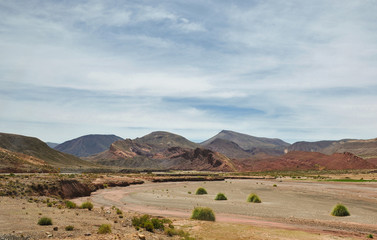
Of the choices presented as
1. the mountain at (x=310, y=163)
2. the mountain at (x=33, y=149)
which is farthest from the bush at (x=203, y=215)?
the mountain at (x=310, y=163)

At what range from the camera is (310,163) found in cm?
16425

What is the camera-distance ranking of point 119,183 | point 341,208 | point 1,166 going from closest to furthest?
point 341,208 < point 119,183 < point 1,166

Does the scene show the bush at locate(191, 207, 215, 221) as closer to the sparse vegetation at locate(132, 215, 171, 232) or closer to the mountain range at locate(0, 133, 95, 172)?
the sparse vegetation at locate(132, 215, 171, 232)

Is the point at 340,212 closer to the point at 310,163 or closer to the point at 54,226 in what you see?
the point at 54,226

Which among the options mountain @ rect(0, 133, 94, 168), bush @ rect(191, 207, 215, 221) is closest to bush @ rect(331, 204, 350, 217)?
bush @ rect(191, 207, 215, 221)

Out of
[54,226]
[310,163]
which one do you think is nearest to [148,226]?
[54,226]

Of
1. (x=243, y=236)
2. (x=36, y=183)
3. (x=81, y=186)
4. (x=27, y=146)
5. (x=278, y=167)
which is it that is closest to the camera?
(x=243, y=236)

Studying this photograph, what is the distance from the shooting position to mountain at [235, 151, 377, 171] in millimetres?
147900

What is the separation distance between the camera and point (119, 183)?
60.8 metres

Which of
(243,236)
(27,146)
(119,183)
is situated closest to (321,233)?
(243,236)

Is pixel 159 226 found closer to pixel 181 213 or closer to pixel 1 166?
pixel 181 213

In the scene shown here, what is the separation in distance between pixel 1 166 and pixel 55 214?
6538 centimetres

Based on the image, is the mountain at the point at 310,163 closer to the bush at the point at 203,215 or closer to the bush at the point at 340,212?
the bush at the point at 340,212

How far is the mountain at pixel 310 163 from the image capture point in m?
148
